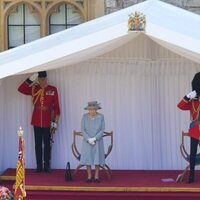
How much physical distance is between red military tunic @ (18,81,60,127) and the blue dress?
2.77 ft

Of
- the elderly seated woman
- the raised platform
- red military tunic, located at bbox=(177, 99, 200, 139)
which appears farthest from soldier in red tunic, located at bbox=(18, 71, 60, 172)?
red military tunic, located at bbox=(177, 99, 200, 139)

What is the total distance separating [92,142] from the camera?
804 centimetres

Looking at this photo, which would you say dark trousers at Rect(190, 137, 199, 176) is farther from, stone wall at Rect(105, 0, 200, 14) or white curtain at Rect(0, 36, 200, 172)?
stone wall at Rect(105, 0, 200, 14)

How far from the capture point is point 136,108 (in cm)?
916

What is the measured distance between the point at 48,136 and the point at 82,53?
5.28 feet

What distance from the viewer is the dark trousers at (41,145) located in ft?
29.1

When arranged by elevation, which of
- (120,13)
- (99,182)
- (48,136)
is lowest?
(99,182)

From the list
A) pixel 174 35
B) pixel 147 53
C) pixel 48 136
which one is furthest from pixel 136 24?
pixel 48 136

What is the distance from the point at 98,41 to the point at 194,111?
1497mm

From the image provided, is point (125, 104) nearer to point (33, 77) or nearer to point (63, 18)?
point (33, 77)

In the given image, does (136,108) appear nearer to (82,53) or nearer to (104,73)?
(104,73)

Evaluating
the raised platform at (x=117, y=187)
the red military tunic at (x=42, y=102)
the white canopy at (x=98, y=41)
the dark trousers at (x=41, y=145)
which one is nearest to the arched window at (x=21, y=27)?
the red military tunic at (x=42, y=102)

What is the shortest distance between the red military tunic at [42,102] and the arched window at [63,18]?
6.15ft

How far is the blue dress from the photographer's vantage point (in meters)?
8.06
